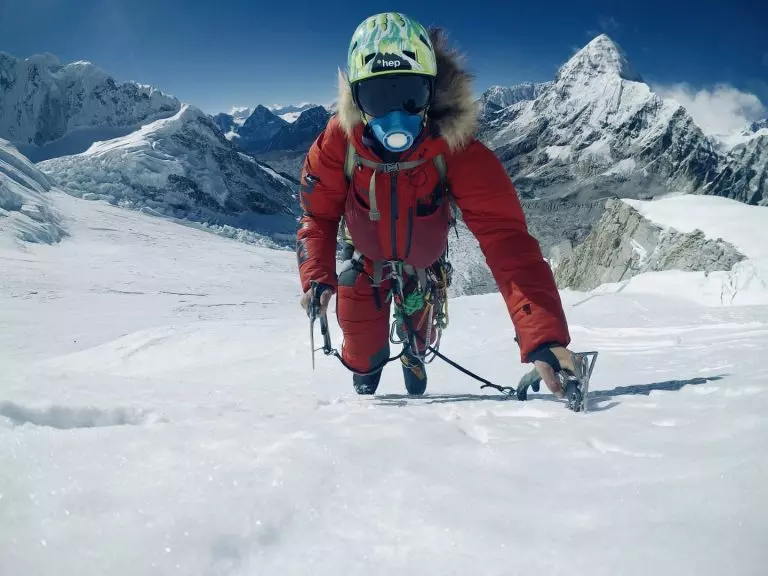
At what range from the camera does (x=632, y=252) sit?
1914cm

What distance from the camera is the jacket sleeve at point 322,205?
12.1 ft

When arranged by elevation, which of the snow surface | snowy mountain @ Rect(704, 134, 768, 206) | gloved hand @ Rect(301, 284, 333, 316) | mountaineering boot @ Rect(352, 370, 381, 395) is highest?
snowy mountain @ Rect(704, 134, 768, 206)

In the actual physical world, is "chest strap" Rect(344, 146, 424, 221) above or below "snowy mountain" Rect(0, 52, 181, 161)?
below

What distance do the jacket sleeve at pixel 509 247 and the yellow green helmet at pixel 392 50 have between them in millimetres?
652

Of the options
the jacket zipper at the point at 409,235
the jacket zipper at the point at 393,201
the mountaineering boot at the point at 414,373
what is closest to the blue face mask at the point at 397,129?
the jacket zipper at the point at 393,201

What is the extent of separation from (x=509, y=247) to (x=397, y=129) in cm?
106

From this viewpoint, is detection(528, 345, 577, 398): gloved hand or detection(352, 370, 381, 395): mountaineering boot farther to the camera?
detection(352, 370, 381, 395): mountaineering boot

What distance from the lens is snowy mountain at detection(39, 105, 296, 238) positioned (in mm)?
64250

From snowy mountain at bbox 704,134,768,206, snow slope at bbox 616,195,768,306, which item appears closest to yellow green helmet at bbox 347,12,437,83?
snow slope at bbox 616,195,768,306

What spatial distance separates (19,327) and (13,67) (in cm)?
12631

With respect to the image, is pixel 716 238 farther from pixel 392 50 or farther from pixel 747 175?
pixel 747 175

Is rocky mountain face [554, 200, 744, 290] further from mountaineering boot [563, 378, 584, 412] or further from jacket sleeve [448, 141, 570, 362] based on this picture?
mountaineering boot [563, 378, 584, 412]

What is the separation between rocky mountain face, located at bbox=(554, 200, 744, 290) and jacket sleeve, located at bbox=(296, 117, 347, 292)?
12397mm

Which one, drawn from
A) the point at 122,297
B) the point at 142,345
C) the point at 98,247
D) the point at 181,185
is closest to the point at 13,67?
the point at 181,185
